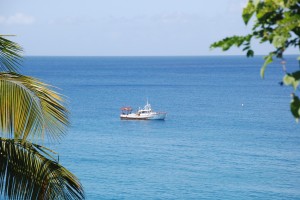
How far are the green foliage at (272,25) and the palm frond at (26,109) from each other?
12.0 feet

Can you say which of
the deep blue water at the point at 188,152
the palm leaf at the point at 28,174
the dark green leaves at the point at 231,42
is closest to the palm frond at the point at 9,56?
the palm leaf at the point at 28,174

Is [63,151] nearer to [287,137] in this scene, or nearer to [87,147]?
[87,147]

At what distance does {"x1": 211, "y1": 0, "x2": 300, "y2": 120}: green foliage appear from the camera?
2.45 meters

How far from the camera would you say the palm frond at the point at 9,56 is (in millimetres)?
6704

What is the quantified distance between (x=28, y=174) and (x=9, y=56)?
135 cm

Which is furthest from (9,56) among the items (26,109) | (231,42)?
(231,42)

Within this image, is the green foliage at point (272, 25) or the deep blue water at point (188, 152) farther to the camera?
the deep blue water at point (188, 152)

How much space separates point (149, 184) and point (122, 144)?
14.6 metres

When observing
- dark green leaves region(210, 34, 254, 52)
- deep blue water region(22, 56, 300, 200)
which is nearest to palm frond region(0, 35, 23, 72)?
dark green leaves region(210, 34, 254, 52)

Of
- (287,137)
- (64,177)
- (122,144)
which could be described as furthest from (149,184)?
(64,177)

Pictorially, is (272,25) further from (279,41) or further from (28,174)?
(28,174)

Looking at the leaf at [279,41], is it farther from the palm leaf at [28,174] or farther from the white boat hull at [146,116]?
the white boat hull at [146,116]

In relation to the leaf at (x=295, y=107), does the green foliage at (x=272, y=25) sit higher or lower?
higher

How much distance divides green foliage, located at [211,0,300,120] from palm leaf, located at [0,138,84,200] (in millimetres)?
4003
